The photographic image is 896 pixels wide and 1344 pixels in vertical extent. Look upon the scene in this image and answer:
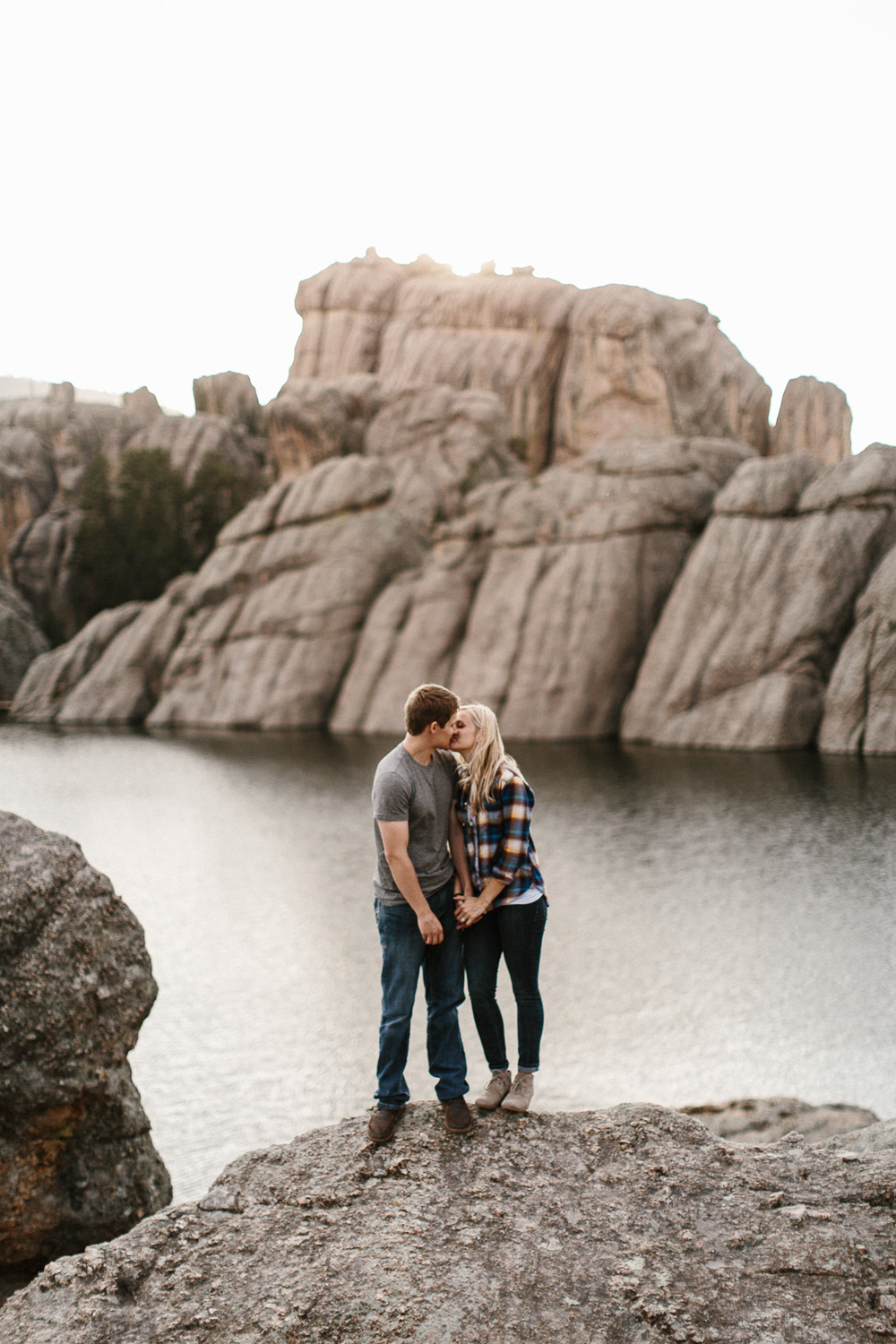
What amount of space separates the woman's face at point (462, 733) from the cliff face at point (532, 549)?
29.7 m

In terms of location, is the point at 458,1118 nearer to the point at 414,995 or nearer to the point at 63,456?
the point at 414,995

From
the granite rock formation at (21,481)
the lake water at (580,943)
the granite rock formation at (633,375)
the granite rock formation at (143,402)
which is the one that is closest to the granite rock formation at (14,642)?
the granite rock formation at (21,481)

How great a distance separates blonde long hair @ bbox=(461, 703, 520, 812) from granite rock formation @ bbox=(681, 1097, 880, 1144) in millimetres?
4750

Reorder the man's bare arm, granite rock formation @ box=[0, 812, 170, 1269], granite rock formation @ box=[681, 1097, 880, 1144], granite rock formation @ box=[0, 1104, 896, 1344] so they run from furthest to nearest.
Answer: granite rock formation @ box=[681, 1097, 880, 1144] → granite rock formation @ box=[0, 812, 170, 1269] → the man's bare arm → granite rock formation @ box=[0, 1104, 896, 1344]

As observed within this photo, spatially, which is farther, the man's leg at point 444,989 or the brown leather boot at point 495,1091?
the man's leg at point 444,989

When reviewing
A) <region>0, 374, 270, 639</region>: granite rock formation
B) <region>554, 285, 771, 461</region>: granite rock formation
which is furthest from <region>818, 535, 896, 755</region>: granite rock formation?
<region>0, 374, 270, 639</region>: granite rock formation

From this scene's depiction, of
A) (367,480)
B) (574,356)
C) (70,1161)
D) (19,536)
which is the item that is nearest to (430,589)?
(367,480)

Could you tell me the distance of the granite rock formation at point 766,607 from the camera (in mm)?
35406

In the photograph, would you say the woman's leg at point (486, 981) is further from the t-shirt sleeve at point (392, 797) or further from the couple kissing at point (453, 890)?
the t-shirt sleeve at point (392, 797)

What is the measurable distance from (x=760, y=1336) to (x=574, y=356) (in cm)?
6552

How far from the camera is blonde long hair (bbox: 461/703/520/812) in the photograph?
5.96 meters

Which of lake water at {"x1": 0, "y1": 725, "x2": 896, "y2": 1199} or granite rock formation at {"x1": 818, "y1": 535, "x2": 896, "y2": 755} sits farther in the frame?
granite rock formation at {"x1": 818, "y1": 535, "x2": 896, "y2": 755}

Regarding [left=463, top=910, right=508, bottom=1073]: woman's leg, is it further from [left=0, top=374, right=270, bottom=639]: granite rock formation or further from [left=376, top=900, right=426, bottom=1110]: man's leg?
[left=0, top=374, right=270, bottom=639]: granite rock formation

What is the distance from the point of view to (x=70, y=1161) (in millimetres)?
6719
